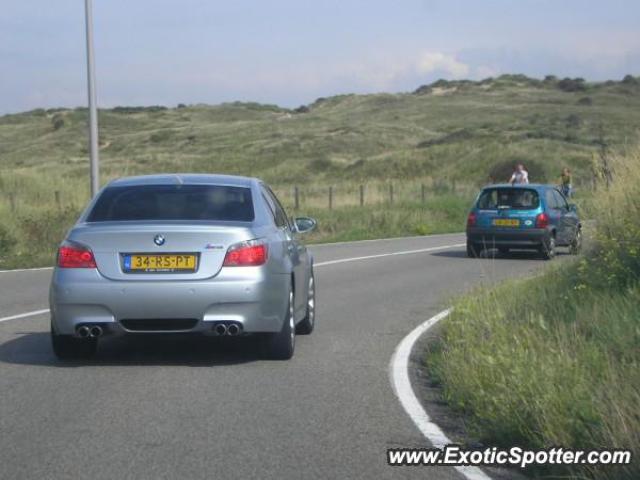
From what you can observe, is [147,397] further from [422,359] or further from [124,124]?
[124,124]

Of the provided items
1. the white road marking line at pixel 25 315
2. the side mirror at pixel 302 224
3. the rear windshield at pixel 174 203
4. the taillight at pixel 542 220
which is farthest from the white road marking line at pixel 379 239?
the rear windshield at pixel 174 203

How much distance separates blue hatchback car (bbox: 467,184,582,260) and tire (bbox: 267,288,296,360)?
13.4 meters

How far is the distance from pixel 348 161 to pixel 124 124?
50335 mm

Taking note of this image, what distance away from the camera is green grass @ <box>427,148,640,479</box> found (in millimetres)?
6750

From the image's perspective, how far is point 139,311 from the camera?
9625 mm

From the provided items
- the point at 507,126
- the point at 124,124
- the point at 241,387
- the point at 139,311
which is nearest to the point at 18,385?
the point at 139,311

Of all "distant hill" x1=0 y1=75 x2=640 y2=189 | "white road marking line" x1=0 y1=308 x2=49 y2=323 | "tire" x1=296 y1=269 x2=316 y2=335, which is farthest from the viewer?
"distant hill" x1=0 y1=75 x2=640 y2=189

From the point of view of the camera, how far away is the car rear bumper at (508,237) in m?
23.0

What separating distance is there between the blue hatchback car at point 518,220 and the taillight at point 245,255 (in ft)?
45.8

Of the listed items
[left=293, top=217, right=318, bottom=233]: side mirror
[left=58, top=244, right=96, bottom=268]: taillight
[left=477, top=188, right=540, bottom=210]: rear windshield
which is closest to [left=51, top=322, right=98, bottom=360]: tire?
[left=58, top=244, right=96, bottom=268]: taillight

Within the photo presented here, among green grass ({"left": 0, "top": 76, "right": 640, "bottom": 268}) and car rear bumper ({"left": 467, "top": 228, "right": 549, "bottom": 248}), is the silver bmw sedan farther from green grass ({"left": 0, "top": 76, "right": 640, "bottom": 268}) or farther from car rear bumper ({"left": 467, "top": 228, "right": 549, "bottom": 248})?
car rear bumper ({"left": 467, "top": 228, "right": 549, "bottom": 248})

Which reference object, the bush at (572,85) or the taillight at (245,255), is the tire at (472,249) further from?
the bush at (572,85)

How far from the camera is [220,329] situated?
32.0ft

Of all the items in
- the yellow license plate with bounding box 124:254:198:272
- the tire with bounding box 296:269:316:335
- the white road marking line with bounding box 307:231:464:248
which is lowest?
the white road marking line with bounding box 307:231:464:248
